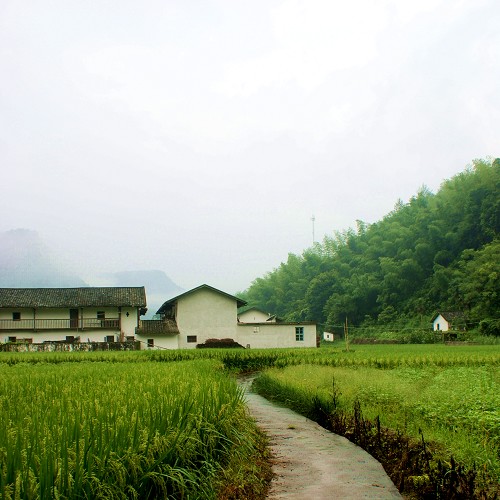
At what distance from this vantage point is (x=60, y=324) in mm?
50094

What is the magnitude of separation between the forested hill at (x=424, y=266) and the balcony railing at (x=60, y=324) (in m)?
34.0

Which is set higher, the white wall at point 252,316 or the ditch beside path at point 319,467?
the white wall at point 252,316

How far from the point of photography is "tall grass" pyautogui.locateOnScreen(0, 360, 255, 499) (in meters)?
3.91

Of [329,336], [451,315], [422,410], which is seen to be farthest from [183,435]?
[329,336]

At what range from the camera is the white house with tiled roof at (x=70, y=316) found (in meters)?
49.6

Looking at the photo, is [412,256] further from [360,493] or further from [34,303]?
[360,493]

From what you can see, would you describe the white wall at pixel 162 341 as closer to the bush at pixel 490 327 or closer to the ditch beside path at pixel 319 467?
the bush at pixel 490 327

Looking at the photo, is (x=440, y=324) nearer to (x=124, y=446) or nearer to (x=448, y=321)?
(x=448, y=321)

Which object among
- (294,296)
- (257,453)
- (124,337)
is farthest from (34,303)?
(294,296)

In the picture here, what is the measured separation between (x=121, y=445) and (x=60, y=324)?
158 ft

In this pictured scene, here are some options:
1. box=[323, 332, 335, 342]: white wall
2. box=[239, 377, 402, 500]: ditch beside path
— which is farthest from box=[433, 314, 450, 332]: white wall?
box=[239, 377, 402, 500]: ditch beside path

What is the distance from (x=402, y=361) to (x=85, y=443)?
2158cm

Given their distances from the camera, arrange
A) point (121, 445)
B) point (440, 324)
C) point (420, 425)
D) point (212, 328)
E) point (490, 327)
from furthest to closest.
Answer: point (440, 324) < point (490, 327) < point (212, 328) < point (420, 425) < point (121, 445)

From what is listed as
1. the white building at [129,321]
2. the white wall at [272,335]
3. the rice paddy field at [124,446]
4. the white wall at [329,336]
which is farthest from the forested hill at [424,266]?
the rice paddy field at [124,446]
